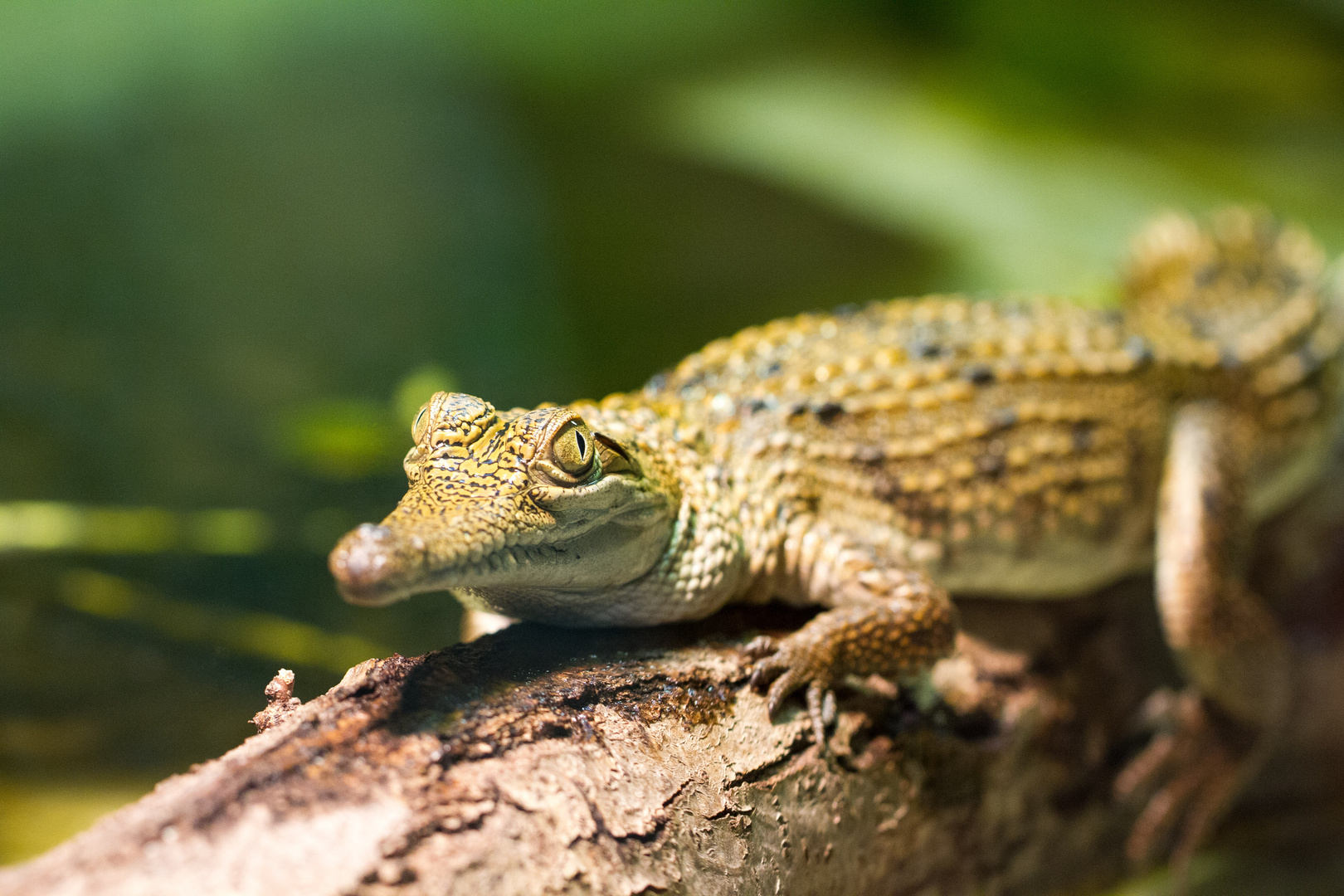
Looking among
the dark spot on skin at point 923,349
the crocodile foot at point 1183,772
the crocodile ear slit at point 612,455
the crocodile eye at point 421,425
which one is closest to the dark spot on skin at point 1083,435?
Answer: the dark spot on skin at point 923,349

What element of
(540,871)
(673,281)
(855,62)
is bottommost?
(540,871)

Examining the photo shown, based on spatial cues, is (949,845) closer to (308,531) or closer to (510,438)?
(510,438)

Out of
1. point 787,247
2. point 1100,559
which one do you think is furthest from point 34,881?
point 787,247

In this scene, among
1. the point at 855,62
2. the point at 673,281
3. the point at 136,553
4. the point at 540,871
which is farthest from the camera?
the point at 855,62

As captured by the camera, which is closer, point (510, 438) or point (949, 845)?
point (510, 438)

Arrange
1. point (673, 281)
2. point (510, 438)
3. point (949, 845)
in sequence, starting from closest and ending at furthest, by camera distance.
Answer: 1. point (510, 438)
2. point (949, 845)
3. point (673, 281)

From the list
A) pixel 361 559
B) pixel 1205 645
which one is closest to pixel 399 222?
pixel 361 559

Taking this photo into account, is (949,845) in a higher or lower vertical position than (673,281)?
lower
